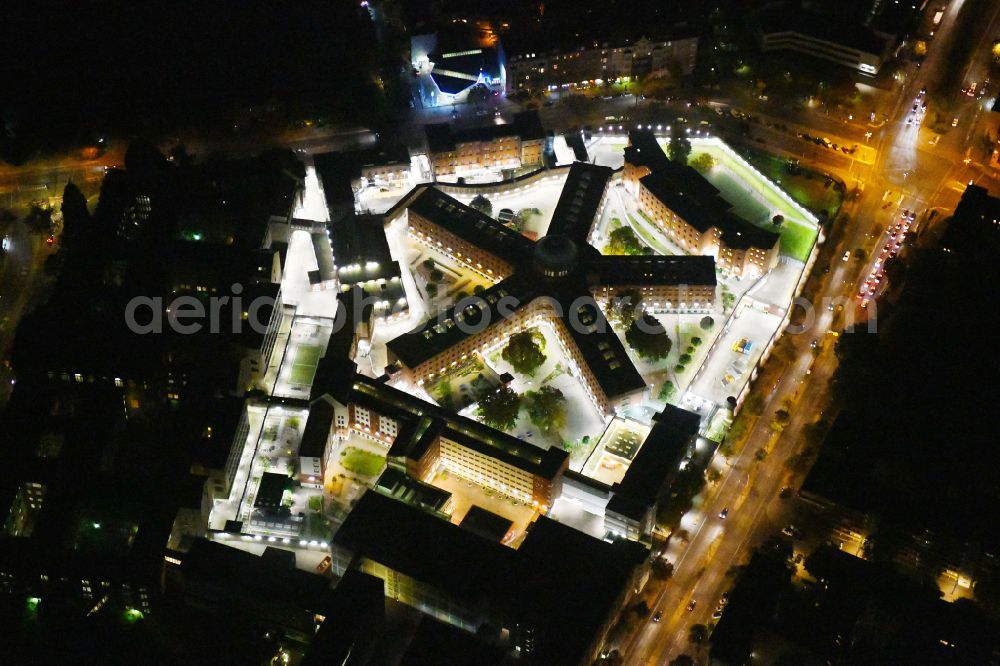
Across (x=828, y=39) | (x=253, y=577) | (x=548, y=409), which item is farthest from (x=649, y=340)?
(x=828, y=39)

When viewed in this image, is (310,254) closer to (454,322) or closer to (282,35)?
(454,322)

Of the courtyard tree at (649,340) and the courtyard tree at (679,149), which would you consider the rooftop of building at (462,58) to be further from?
the courtyard tree at (649,340)

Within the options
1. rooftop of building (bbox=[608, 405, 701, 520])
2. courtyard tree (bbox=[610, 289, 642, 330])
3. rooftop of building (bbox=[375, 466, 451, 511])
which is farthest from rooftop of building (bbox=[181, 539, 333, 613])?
courtyard tree (bbox=[610, 289, 642, 330])

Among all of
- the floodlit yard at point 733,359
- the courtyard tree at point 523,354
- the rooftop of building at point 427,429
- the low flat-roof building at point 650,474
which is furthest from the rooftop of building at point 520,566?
the floodlit yard at point 733,359

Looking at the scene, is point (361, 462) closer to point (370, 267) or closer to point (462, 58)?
point (370, 267)

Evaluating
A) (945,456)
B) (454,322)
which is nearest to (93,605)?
(454,322)
